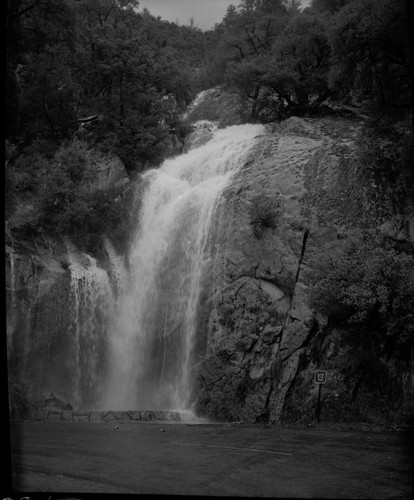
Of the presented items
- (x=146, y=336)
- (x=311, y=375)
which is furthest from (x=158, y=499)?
(x=146, y=336)

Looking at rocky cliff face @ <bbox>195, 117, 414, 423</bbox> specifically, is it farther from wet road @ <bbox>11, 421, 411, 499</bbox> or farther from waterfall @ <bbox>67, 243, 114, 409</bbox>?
waterfall @ <bbox>67, 243, 114, 409</bbox>

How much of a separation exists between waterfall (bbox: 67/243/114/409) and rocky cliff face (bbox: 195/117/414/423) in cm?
248

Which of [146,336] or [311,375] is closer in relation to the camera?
[311,375]

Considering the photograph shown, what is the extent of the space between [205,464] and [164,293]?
6.52 metres

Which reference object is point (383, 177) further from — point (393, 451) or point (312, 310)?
point (393, 451)

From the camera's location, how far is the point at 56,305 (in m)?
13.0

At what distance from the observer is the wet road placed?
6289 mm

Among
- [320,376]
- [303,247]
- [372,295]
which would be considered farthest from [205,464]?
[303,247]

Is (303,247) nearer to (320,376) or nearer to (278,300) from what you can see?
(278,300)

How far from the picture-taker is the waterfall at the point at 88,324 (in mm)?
12703

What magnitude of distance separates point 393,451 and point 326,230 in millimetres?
5185

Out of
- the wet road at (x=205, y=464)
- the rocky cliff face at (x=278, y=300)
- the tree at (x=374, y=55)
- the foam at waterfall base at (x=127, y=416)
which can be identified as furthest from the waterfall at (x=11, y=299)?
the tree at (x=374, y=55)

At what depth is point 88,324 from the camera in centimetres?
1324

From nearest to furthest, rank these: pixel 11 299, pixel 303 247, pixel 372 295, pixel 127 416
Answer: pixel 372 295 < pixel 127 416 < pixel 303 247 < pixel 11 299
